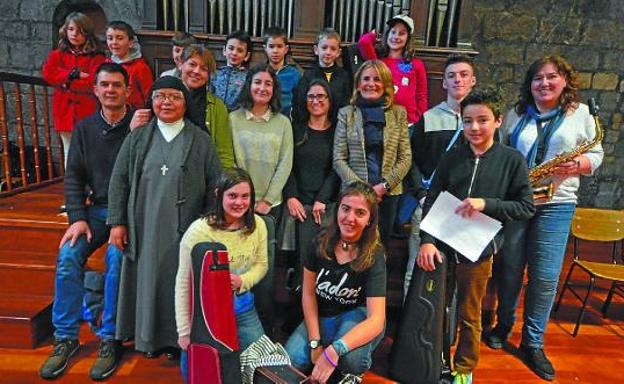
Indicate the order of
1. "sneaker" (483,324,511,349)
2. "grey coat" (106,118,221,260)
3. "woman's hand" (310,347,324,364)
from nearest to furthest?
"woman's hand" (310,347,324,364), "grey coat" (106,118,221,260), "sneaker" (483,324,511,349)

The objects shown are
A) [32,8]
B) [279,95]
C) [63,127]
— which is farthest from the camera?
[32,8]

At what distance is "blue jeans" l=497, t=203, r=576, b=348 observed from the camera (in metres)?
2.09

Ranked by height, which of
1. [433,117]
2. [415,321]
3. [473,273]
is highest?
[433,117]

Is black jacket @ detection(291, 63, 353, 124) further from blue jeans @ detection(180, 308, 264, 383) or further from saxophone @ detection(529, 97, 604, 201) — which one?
blue jeans @ detection(180, 308, 264, 383)

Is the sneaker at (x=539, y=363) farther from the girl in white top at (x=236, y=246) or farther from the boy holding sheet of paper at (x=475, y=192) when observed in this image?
the girl in white top at (x=236, y=246)

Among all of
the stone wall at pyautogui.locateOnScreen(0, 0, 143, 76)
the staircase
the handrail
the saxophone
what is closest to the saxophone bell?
the saxophone

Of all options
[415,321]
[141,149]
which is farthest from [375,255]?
[141,149]

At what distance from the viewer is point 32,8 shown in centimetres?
446

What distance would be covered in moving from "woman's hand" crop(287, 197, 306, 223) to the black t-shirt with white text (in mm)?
391

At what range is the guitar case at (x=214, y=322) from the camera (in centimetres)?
153

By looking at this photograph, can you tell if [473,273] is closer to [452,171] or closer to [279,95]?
[452,171]

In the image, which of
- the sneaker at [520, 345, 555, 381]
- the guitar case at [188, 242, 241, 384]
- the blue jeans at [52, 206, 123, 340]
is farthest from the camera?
the sneaker at [520, 345, 555, 381]

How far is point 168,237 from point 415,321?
117 centimetres

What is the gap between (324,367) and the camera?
5.51 feet
